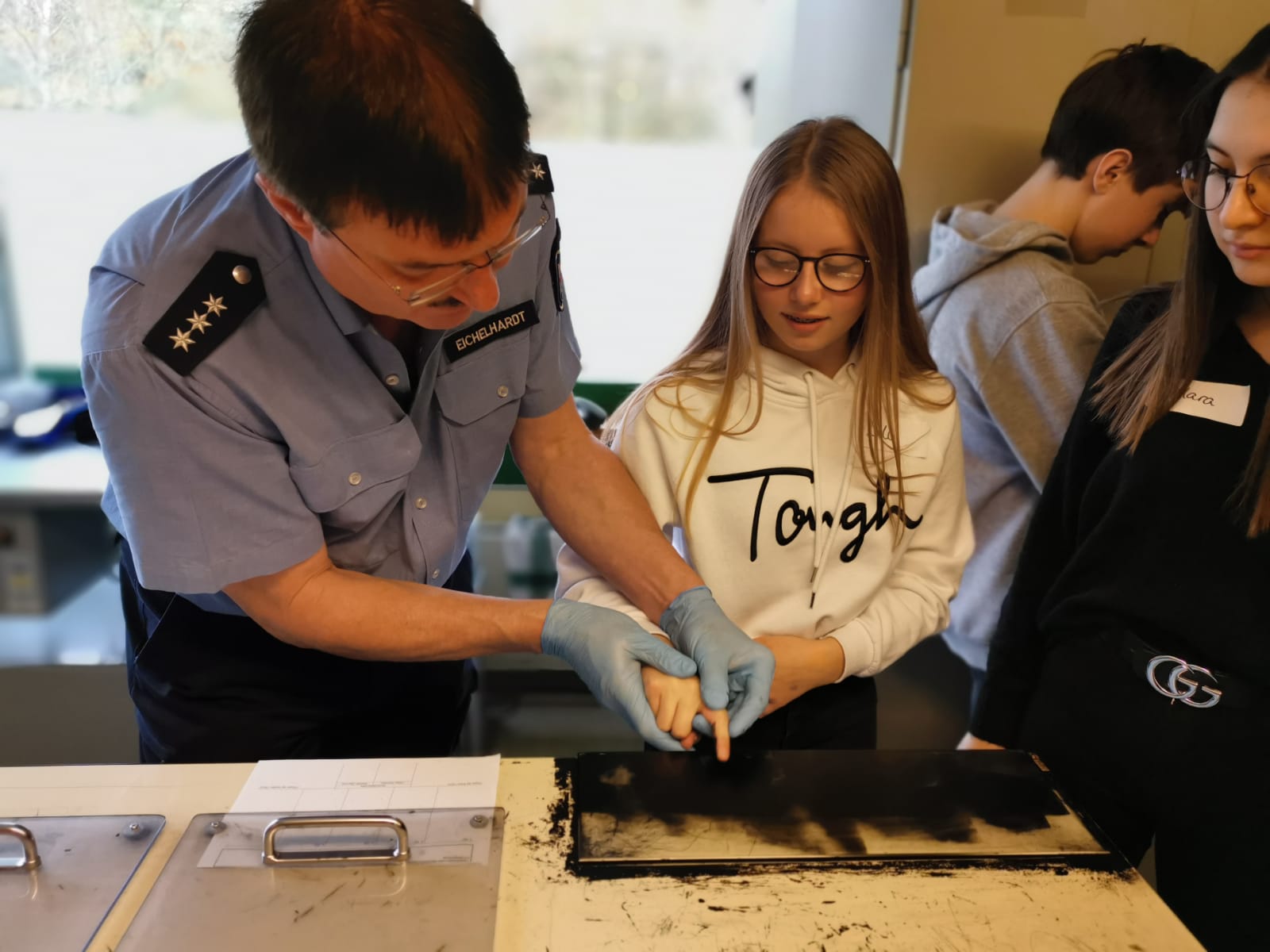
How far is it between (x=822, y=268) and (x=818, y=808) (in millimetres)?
655

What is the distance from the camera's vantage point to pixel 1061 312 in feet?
4.58

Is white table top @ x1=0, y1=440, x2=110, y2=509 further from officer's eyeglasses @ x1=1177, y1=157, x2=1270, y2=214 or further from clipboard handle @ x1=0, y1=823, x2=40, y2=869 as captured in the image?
officer's eyeglasses @ x1=1177, y1=157, x2=1270, y2=214

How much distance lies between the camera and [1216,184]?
1.03 meters

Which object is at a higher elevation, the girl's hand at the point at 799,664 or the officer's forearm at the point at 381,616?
the officer's forearm at the point at 381,616

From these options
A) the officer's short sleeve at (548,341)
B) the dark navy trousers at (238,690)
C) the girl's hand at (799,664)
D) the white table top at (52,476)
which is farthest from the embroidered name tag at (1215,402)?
the white table top at (52,476)

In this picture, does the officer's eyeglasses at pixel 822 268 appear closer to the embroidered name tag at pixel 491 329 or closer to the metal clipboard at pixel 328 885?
the embroidered name tag at pixel 491 329

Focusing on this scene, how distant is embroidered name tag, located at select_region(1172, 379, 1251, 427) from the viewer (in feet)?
3.48

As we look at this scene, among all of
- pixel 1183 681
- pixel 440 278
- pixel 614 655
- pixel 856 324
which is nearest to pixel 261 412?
pixel 440 278

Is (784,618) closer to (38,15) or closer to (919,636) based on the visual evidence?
(919,636)

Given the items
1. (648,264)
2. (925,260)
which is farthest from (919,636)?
(648,264)

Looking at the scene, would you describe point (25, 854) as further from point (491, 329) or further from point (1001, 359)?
point (1001, 359)

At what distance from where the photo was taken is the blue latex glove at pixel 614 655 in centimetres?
101

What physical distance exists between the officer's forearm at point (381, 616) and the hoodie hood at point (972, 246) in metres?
0.91

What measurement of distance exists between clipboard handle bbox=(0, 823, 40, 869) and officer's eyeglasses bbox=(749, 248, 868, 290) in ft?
3.26
